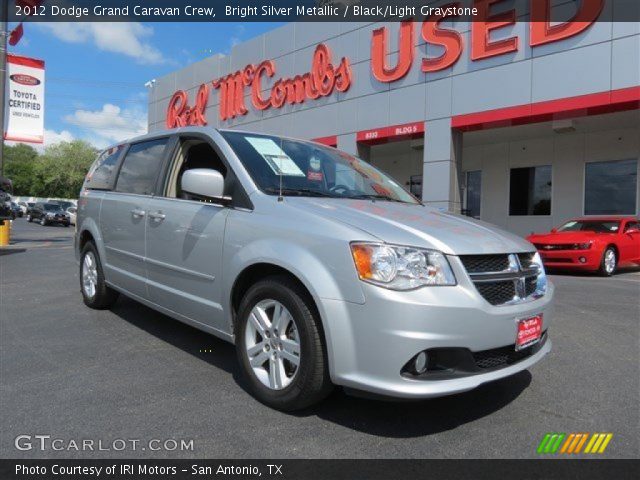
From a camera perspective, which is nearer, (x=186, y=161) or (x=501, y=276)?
(x=501, y=276)

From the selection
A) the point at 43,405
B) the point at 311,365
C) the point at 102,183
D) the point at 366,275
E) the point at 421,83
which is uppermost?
the point at 421,83

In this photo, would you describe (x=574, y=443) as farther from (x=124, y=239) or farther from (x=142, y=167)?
(x=142, y=167)

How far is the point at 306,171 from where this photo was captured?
3.89m

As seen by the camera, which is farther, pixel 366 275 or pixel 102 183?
pixel 102 183

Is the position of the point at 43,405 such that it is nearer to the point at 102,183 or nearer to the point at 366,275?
the point at 366,275

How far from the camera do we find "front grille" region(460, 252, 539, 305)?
110 inches

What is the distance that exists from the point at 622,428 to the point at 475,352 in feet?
3.49

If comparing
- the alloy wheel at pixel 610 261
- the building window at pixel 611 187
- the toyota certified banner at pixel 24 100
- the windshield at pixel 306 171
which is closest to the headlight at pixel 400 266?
the windshield at pixel 306 171

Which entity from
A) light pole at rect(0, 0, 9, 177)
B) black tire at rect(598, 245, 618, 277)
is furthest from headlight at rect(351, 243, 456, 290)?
light pole at rect(0, 0, 9, 177)

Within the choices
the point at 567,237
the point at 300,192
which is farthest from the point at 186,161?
the point at 567,237

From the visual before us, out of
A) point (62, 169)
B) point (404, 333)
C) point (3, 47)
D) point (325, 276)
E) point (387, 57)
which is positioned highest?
point (62, 169)

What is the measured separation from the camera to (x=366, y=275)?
8.71ft

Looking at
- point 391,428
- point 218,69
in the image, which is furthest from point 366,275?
point 218,69

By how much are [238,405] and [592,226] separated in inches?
423
